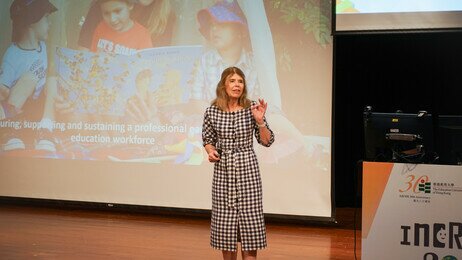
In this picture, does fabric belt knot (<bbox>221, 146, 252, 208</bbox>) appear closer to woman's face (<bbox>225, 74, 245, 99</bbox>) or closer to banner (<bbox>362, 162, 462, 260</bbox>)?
woman's face (<bbox>225, 74, 245, 99</bbox>)

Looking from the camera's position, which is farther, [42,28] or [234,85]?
[42,28]

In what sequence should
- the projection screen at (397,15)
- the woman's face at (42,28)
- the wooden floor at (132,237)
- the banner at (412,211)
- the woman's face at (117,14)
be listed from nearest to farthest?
the banner at (412,211) → the wooden floor at (132,237) → the projection screen at (397,15) → the woman's face at (117,14) → the woman's face at (42,28)

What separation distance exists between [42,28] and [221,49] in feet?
6.83

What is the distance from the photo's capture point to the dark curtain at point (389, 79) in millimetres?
5465

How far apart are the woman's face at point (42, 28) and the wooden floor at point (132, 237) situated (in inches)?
74.9

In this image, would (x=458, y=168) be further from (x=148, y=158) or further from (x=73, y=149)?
(x=73, y=149)

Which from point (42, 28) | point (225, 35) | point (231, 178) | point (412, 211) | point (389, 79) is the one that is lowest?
point (412, 211)

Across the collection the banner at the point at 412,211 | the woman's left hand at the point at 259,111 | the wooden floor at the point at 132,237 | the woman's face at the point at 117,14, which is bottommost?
the wooden floor at the point at 132,237


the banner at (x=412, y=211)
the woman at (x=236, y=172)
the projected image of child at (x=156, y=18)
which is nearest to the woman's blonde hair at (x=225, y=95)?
the woman at (x=236, y=172)

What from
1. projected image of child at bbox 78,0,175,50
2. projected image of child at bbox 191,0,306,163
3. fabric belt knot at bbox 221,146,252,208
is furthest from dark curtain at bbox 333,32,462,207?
fabric belt knot at bbox 221,146,252,208

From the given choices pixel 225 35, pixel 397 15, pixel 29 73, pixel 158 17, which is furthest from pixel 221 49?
pixel 29 73

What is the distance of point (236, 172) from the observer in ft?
10.0

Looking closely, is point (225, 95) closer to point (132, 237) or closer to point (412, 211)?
point (412, 211)

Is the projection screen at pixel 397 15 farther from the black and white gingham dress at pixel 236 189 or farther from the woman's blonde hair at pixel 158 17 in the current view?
the black and white gingham dress at pixel 236 189
